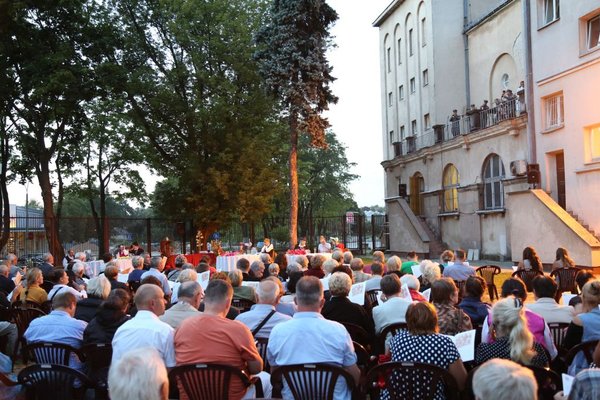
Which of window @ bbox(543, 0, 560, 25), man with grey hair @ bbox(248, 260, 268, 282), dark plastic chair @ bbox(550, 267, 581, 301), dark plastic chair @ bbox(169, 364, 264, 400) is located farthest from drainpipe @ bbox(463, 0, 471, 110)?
dark plastic chair @ bbox(169, 364, 264, 400)

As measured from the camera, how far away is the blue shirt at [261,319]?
6.15m

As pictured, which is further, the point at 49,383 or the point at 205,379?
the point at 49,383

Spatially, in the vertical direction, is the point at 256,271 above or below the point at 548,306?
above

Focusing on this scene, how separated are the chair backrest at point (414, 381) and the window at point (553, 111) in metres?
18.6

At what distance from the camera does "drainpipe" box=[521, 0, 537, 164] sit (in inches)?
880

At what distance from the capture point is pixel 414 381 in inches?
170

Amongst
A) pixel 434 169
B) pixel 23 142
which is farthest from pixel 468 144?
pixel 23 142

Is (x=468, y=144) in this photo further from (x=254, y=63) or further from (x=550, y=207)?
(x=254, y=63)

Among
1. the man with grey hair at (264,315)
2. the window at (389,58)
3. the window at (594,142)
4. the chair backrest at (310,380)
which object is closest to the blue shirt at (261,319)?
the man with grey hair at (264,315)

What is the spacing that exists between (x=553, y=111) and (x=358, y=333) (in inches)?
703

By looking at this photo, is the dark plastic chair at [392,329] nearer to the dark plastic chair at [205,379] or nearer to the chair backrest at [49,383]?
the dark plastic chair at [205,379]

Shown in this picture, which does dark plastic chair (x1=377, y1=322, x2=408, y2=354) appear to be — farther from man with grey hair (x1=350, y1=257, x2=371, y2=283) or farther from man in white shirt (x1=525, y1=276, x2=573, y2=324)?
man with grey hair (x1=350, y1=257, x2=371, y2=283)

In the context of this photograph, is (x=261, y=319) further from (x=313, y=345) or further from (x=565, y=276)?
(x=565, y=276)

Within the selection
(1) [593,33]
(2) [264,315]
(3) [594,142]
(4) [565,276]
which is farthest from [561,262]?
(1) [593,33]
